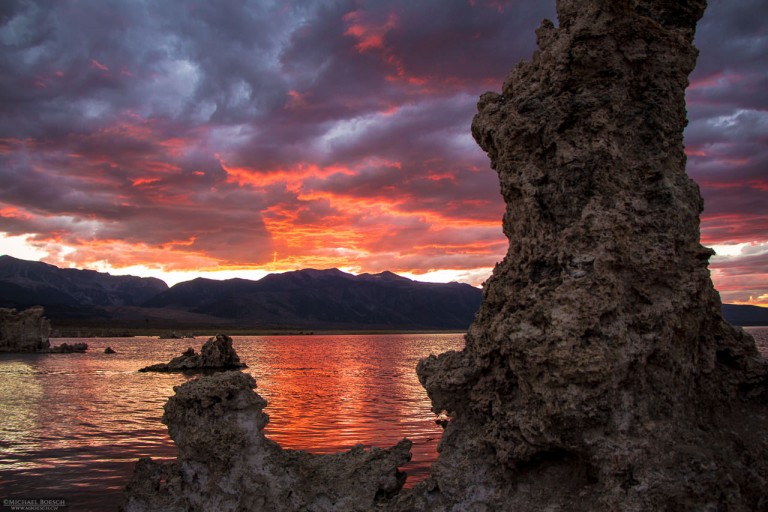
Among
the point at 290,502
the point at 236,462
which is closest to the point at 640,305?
the point at 290,502

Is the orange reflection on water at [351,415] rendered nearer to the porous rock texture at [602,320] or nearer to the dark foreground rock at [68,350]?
the porous rock texture at [602,320]

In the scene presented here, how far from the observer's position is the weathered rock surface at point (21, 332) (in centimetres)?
6862

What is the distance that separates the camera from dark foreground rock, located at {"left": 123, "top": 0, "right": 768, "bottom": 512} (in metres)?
5.36

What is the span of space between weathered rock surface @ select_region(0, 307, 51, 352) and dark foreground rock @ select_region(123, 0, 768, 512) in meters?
74.4

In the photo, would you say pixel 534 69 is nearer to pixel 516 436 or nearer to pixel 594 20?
pixel 594 20

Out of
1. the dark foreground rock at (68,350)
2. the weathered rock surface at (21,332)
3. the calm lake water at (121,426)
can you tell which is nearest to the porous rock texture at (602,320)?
the calm lake water at (121,426)

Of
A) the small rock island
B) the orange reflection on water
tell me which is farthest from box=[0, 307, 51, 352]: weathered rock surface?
the orange reflection on water

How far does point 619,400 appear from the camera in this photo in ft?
17.5

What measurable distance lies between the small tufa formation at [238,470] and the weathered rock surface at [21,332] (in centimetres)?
7364

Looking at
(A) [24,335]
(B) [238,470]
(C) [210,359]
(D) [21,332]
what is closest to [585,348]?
(B) [238,470]

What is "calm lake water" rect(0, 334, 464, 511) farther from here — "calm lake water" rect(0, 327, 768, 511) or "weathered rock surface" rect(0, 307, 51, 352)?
"weathered rock surface" rect(0, 307, 51, 352)

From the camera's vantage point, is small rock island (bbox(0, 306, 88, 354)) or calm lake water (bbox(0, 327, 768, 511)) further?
small rock island (bbox(0, 306, 88, 354))

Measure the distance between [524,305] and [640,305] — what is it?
3.84 feet

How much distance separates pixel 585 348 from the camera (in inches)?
210
